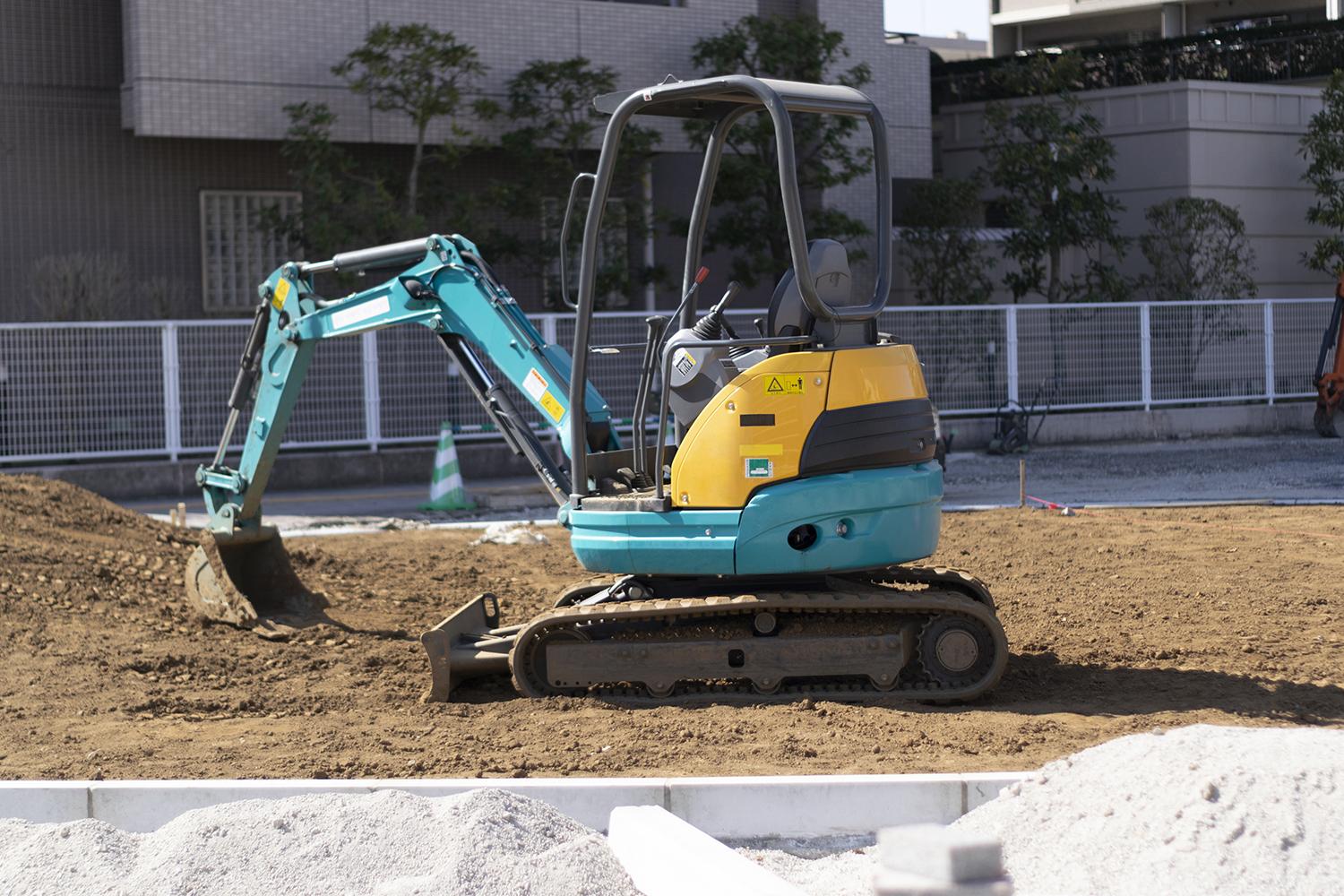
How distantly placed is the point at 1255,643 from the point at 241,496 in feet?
20.1

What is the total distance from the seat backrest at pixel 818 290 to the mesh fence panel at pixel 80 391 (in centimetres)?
1118

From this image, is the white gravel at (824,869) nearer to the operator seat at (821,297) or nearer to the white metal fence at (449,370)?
the operator seat at (821,297)

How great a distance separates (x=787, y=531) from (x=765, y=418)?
0.54 m

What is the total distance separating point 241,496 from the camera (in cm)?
968

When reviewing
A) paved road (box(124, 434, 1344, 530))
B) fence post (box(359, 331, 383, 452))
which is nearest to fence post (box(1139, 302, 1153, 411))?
paved road (box(124, 434, 1344, 530))

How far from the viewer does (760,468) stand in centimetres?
714

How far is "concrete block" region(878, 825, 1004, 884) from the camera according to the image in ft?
8.39

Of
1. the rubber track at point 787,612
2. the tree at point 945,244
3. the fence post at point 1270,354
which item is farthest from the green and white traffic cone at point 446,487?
the fence post at point 1270,354

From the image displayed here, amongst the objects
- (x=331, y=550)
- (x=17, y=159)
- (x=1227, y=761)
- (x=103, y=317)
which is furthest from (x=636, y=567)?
(x=17, y=159)

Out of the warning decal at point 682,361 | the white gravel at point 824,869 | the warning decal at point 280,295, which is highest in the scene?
the warning decal at point 280,295

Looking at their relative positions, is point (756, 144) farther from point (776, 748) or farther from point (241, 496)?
point (776, 748)

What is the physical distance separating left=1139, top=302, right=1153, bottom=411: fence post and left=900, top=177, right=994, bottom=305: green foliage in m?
3.22

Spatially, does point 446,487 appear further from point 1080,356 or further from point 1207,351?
point 1207,351

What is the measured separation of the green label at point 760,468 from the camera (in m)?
7.13
